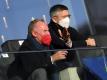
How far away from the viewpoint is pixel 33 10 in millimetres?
6277

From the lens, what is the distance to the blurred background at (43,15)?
6043 millimetres

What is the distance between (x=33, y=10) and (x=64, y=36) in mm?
686

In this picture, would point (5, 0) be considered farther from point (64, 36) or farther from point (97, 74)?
point (97, 74)

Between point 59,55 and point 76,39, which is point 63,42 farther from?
point 59,55

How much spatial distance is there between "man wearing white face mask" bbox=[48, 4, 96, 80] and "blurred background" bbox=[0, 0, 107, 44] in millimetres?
249

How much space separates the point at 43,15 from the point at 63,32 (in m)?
0.50

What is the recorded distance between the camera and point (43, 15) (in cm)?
620

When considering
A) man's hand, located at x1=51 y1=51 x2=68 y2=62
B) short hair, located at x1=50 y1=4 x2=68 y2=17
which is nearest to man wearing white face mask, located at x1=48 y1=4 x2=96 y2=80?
short hair, located at x1=50 y1=4 x2=68 y2=17

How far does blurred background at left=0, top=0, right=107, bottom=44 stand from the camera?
19.8 ft

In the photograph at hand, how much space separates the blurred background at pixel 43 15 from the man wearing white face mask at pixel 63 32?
25cm

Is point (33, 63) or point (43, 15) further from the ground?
point (43, 15)

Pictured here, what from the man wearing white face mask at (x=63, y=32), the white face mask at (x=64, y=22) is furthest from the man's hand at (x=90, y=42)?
the white face mask at (x=64, y=22)

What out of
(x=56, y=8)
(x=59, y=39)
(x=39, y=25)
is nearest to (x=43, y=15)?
(x=56, y=8)

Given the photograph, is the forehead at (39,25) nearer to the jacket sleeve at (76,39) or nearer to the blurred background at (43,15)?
the jacket sleeve at (76,39)
